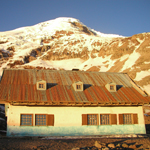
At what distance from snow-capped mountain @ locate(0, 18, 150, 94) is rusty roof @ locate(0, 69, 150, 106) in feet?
164

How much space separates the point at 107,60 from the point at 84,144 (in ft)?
313

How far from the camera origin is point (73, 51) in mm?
130750

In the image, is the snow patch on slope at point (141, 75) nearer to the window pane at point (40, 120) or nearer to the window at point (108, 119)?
the window at point (108, 119)

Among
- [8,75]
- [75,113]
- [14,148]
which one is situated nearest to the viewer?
[14,148]

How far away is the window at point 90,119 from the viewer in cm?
1800

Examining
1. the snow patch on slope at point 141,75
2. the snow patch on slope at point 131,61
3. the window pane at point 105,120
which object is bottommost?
the window pane at point 105,120

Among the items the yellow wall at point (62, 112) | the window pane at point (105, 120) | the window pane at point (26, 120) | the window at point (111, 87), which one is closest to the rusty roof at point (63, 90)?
the window at point (111, 87)

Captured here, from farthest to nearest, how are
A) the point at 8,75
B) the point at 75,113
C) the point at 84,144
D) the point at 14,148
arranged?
the point at 8,75, the point at 75,113, the point at 84,144, the point at 14,148

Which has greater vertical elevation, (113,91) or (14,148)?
(113,91)

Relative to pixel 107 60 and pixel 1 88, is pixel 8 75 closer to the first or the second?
pixel 1 88

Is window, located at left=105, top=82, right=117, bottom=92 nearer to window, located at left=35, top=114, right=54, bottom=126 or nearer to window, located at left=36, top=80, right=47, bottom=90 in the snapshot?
window, located at left=36, top=80, right=47, bottom=90

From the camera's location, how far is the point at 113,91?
20.5m

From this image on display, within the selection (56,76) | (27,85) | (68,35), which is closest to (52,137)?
(27,85)

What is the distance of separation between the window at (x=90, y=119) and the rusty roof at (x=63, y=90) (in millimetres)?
1123
